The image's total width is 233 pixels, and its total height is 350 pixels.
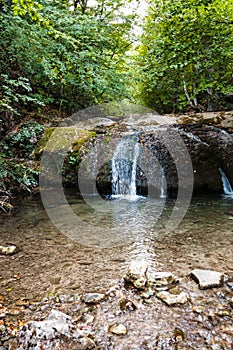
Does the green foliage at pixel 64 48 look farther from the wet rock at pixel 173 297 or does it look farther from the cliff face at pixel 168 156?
the wet rock at pixel 173 297

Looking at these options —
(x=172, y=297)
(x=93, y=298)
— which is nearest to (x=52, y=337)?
(x=93, y=298)

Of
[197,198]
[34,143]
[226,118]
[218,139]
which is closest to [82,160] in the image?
[34,143]

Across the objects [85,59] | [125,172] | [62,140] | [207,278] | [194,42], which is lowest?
[207,278]

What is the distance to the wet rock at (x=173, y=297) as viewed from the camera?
2014 mm

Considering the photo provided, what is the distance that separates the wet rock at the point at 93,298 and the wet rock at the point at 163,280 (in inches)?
20.0

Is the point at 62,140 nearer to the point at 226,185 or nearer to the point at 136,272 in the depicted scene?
the point at 226,185

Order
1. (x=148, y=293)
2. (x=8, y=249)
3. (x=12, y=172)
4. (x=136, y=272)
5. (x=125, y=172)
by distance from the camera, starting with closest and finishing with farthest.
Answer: (x=148, y=293) < (x=136, y=272) < (x=8, y=249) < (x=12, y=172) < (x=125, y=172)

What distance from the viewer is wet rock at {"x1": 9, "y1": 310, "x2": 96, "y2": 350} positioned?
1483 mm

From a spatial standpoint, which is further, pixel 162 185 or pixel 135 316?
pixel 162 185

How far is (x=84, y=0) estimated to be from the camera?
32.8 feet

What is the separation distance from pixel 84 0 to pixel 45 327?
39.7 feet

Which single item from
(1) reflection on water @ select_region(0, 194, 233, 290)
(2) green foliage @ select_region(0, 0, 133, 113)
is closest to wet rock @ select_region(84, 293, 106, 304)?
(1) reflection on water @ select_region(0, 194, 233, 290)

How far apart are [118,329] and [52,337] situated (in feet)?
1.62

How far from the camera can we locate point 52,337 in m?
1.51
